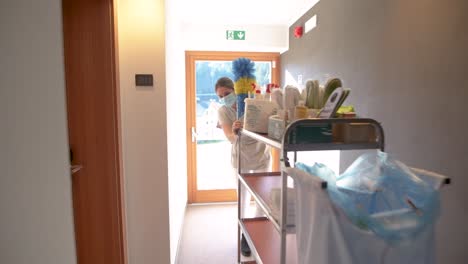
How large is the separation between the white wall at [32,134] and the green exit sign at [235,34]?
2595 mm

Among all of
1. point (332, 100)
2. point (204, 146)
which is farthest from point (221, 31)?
point (332, 100)

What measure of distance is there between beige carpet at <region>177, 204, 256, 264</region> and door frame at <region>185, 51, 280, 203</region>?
0.43ft

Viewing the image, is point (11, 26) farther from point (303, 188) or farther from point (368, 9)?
point (368, 9)

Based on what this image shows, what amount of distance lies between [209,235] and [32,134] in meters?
2.42

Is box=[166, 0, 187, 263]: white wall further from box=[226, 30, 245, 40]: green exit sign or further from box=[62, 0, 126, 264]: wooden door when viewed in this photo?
box=[226, 30, 245, 40]: green exit sign

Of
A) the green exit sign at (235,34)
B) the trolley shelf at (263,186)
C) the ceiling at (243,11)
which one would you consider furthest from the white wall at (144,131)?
the green exit sign at (235,34)

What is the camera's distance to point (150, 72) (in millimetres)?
1812

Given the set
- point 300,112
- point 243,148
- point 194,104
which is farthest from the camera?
point 194,104

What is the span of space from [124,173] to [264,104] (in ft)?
3.59

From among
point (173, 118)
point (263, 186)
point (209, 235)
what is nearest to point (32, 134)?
point (263, 186)

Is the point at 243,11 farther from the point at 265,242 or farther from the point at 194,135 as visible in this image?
the point at 265,242

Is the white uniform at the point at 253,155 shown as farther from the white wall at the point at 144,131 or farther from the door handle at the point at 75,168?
the door handle at the point at 75,168

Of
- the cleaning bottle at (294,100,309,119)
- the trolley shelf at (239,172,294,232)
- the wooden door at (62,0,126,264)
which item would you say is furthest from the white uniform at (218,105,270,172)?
the cleaning bottle at (294,100,309,119)

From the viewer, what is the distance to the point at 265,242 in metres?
1.53
